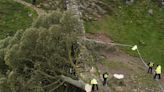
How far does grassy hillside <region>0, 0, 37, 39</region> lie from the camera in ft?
186

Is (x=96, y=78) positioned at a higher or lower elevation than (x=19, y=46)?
lower

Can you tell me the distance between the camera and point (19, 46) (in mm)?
42219

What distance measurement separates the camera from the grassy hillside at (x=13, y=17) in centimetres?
5675

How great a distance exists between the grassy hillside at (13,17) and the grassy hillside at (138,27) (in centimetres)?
749

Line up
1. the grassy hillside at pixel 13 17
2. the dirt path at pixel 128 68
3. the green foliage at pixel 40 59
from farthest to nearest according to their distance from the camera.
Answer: the grassy hillside at pixel 13 17 < the dirt path at pixel 128 68 < the green foliage at pixel 40 59

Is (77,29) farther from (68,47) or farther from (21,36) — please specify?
(21,36)

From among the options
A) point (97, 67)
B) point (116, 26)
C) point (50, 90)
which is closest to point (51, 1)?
point (116, 26)

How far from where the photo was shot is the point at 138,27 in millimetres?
58344

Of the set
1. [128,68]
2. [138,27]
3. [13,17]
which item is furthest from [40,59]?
[138,27]

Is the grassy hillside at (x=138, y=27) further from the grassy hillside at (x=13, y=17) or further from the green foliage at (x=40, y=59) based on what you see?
the green foliage at (x=40, y=59)

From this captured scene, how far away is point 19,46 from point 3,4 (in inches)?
772

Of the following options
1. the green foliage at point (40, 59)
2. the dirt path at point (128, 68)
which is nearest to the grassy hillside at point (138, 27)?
the dirt path at point (128, 68)

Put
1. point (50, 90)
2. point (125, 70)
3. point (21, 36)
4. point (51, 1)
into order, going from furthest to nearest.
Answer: point (51, 1) < point (125, 70) < point (21, 36) < point (50, 90)

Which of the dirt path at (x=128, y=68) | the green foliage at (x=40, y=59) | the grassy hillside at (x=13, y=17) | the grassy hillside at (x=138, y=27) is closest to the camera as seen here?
the green foliage at (x=40, y=59)
